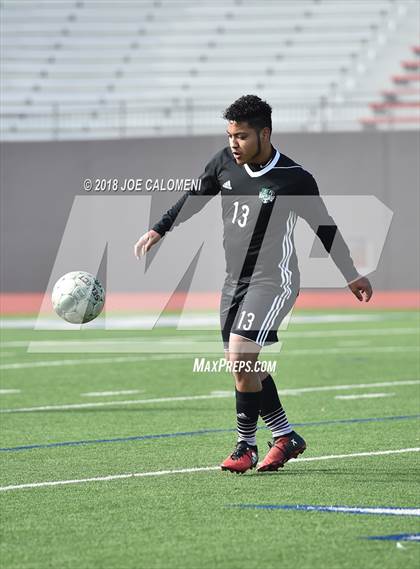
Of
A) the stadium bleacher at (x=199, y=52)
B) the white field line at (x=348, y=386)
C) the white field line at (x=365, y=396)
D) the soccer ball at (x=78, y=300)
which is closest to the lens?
the soccer ball at (x=78, y=300)

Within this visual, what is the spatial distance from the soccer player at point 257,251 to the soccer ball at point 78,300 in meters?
0.94

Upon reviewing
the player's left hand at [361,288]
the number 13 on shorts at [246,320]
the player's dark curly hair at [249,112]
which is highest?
the player's dark curly hair at [249,112]

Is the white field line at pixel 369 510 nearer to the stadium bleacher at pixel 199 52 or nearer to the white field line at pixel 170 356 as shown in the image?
the white field line at pixel 170 356

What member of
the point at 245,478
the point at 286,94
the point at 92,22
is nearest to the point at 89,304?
the point at 245,478

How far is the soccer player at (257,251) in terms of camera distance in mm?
6645

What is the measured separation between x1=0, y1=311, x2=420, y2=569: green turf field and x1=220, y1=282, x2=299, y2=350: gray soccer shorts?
813 mm

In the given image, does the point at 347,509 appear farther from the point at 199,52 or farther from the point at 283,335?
the point at 199,52

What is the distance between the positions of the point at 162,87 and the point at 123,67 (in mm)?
1184

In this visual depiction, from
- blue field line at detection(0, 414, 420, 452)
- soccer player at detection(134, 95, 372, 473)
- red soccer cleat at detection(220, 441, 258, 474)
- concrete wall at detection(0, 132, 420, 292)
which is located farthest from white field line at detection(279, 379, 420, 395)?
concrete wall at detection(0, 132, 420, 292)

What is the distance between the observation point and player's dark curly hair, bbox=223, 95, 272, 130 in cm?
664

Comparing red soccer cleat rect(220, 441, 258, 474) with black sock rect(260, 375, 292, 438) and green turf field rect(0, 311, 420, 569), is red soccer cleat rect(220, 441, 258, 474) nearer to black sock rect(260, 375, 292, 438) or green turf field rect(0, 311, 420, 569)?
green turf field rect(0, 311, 420, 569)

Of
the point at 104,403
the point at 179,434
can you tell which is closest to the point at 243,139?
the point at 179,434

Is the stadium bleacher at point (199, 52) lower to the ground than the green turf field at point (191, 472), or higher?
higher

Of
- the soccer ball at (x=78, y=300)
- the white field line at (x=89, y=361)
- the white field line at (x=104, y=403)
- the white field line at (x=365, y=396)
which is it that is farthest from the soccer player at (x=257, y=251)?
the white field line at (x=89, y=361)
